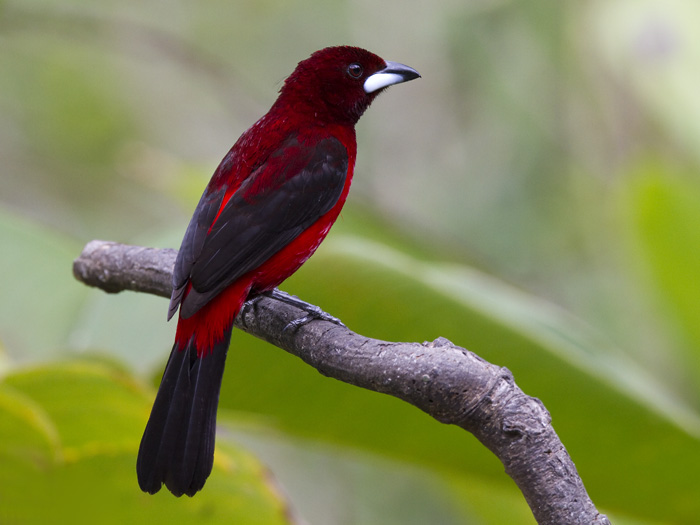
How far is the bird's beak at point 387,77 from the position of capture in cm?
306

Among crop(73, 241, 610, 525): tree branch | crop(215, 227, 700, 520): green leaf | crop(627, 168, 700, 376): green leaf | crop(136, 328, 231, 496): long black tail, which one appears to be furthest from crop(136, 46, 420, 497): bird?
crop(627, 168, 700, 376): green leaf

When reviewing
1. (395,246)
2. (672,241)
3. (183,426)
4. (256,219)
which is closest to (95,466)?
(183,426)

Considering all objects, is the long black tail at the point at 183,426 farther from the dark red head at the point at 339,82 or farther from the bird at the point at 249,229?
the dark red head at the point at 339,82

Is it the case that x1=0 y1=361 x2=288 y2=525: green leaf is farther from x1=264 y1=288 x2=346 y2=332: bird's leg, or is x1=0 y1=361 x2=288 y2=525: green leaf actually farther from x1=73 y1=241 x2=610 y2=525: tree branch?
x1=73 y1=241 x2=610 y2=525: tree branch

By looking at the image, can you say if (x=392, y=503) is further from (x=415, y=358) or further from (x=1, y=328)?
(x=415, y=358)

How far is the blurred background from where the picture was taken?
2480 millimetres

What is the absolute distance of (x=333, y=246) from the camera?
2.62 metres

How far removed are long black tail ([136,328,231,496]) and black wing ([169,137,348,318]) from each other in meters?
0.13

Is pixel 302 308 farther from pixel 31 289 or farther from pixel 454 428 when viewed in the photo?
pixel 31 289

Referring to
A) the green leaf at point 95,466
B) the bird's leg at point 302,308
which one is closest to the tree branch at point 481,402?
the bird's leg at point 302,308

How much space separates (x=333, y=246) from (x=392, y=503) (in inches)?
123

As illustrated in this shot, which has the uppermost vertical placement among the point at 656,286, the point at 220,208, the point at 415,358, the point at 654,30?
the point at 654,30

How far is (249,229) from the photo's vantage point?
249 centimetres

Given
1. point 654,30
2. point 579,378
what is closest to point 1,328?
point 579,378
